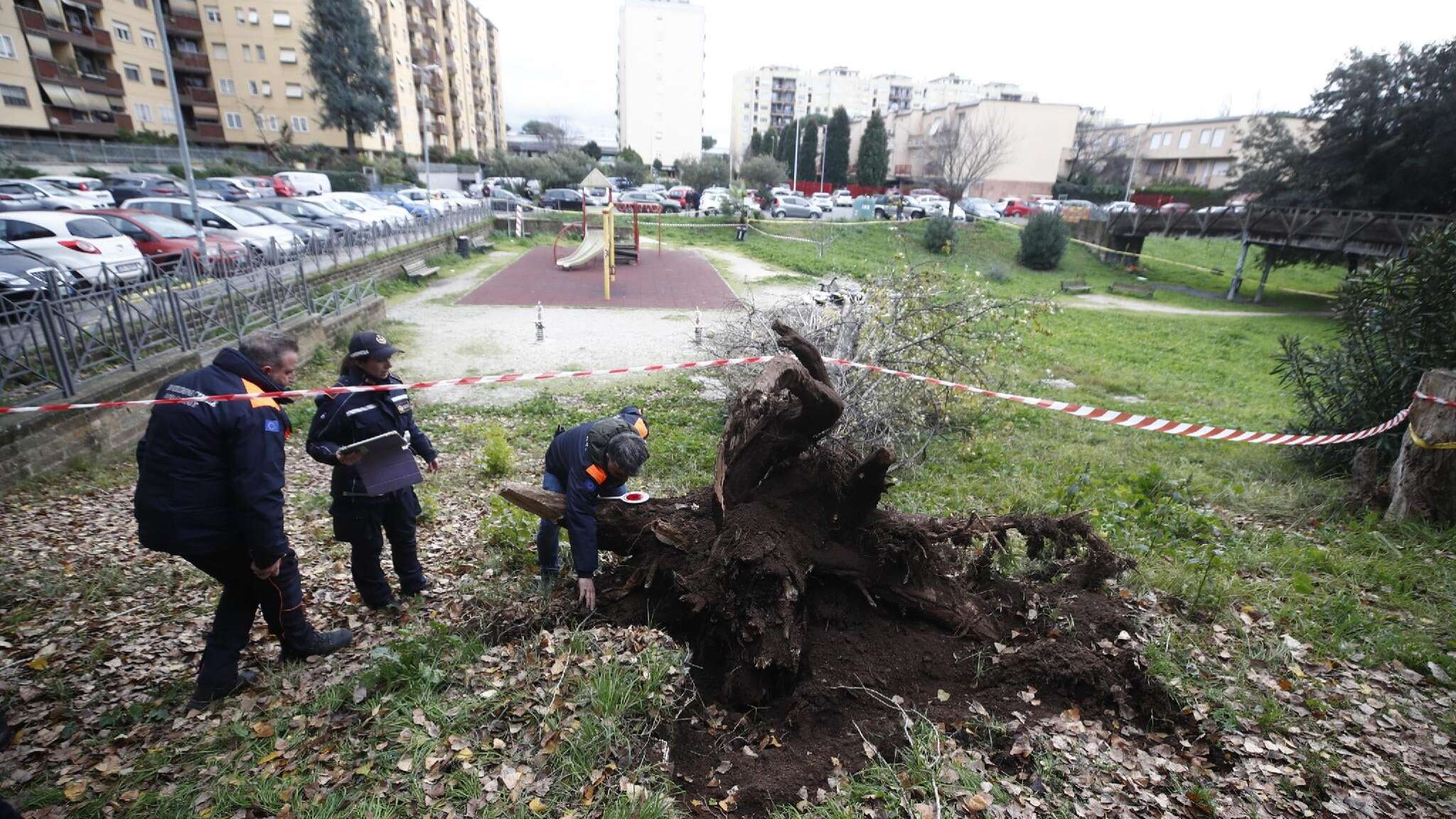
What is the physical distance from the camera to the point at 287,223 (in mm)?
18750

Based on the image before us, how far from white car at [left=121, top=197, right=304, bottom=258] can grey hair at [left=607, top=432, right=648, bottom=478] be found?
14238 mm

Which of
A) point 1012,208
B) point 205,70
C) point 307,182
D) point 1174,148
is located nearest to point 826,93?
point 1174,148

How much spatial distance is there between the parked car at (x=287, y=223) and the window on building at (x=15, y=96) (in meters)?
23.5

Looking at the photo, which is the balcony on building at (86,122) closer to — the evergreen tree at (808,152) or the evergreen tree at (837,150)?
the evergreen tree at (808,152)

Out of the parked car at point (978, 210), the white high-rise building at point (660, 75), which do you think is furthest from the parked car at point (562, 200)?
the white high-rise building at point (660, 75)

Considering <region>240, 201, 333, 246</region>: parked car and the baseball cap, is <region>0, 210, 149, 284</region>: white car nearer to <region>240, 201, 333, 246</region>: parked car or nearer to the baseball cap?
<region>240, 201, 333, 246</region>: parked car

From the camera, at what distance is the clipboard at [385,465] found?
3.87 metres

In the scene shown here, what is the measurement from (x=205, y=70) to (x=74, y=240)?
43638mm

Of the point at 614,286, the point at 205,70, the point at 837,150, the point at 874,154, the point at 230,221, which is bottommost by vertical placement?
the point at 614,286

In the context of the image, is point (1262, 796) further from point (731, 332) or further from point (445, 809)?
point (731, 332)

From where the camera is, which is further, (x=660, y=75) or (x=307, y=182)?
(x=660, y=75)

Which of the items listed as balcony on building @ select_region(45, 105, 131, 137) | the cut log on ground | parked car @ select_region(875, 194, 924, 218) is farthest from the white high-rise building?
the cut log on ground

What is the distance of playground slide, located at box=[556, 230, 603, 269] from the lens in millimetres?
21922

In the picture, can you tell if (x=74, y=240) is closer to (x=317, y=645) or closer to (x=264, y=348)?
(x=264, y=348)
